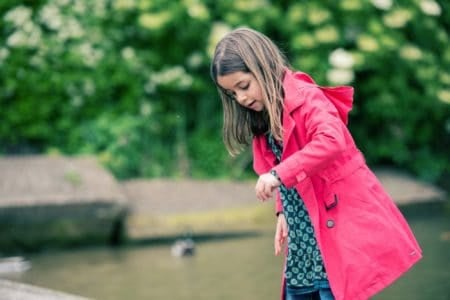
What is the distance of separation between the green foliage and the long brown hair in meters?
5.95

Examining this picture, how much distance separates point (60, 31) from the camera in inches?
363

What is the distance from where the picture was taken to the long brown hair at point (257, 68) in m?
2.83

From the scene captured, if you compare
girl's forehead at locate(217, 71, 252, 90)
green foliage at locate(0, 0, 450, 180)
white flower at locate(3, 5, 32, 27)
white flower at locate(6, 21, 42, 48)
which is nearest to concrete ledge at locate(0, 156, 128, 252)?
green foliage at locate(0, 0, 450, 180)

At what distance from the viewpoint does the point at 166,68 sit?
30.9 feet

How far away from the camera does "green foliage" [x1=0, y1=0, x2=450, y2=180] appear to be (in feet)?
29.8

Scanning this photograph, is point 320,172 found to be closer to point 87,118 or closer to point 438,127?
point 87,118

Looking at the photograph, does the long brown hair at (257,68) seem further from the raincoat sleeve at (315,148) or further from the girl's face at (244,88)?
the raincoat sleeve at (315,148)

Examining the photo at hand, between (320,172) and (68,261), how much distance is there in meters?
4.28

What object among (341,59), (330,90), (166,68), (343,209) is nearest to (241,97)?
(330,90)

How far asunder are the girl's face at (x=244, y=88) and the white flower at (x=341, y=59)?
20.3ft

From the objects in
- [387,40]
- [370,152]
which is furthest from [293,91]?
[370,152]

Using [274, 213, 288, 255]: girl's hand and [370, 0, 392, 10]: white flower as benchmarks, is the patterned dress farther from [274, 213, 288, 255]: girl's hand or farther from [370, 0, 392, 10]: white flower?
[370, 0, 392, 10]: white flower

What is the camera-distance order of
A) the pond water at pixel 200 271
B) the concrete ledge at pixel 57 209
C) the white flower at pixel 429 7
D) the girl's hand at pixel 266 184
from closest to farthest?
the girl's hand at pixel 266 184
the pond water at pixel 200 271
the concrete ledge at pixel 57 209
the white flower at pixel 429 7

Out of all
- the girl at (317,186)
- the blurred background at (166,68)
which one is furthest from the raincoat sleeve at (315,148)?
the blurred background at (166,68)
